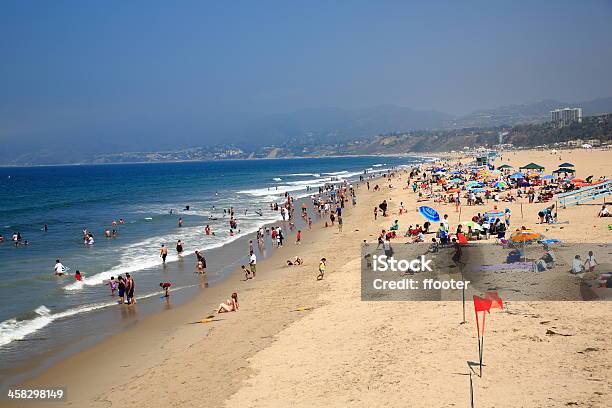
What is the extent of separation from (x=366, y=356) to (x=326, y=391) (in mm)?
1505

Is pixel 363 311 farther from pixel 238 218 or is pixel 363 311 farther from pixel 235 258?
pixel 238 218

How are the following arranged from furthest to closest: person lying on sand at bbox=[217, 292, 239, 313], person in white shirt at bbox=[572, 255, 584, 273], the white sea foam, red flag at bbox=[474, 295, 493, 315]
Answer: person lying on sand at bbox=[217, 292, 239, 313], the white sea foam, person in white shirt at bbox=[572, 255, 584, 273], red flag at bbox=[474, 295, 493, 315]

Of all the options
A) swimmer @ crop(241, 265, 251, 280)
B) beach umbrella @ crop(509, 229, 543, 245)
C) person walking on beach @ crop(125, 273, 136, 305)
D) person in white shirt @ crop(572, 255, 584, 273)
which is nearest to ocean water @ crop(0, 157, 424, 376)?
person walking on beach @ crop(125, 273, 136, 305)

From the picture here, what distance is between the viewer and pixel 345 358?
9.64m

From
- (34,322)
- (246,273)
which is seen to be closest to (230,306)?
(246,273)

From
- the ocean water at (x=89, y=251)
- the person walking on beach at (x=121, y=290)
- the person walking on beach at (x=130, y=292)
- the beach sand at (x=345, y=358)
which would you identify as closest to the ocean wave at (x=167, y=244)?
the ocean water at (x=89, y=251)

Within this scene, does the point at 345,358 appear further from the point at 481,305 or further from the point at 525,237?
the point at 525,237

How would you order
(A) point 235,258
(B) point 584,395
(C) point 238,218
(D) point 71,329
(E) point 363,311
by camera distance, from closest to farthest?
(B) point 584,395 → (E) point 363,311 → (D) point 71,329 → (A) point 235,258 → (C) point 238,218

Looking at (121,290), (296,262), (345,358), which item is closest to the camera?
(345,358)

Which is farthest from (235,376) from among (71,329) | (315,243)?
(315,243)

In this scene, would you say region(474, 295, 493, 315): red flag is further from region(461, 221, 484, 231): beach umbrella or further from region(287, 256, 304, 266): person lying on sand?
region(287, 256, 304, 266): person lying on sand

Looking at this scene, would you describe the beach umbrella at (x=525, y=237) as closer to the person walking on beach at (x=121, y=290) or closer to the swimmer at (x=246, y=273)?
the swimmer at (x=246, y=273)

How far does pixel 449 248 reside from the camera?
18297 millimetres

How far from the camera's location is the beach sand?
25.5ft
